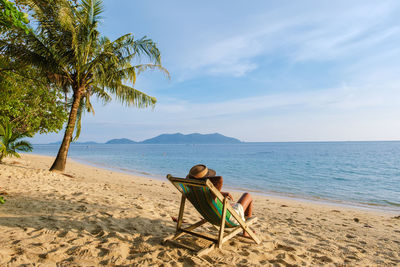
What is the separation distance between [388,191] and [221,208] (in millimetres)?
13643

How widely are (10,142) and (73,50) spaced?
416cm

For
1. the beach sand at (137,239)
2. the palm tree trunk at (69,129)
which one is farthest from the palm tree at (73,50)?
the beach sand at (137,239)

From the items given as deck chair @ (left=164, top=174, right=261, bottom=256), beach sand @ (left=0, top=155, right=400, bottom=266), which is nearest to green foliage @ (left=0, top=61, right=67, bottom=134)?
beach sand @ (left=0, top=155, right=400, bottom=266)

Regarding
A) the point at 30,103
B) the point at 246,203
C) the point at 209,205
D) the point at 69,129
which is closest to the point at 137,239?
the point at 209,205

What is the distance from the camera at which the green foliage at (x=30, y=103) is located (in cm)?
665

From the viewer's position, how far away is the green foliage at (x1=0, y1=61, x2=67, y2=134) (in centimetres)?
665

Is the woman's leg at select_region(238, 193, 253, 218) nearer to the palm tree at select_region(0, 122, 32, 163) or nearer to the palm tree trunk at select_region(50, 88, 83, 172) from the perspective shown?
the palm tree trunk at select_region(50, 88, 83, 172)

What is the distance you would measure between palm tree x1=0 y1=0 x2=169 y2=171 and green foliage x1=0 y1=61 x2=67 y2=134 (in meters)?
0.58

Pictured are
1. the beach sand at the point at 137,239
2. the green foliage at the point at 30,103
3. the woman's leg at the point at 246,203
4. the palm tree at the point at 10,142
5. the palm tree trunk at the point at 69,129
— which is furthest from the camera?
the palm tree trunk at the point at 69,129

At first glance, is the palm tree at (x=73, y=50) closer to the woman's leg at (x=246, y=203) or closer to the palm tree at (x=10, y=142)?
the palm tree at (x=10, y=142)

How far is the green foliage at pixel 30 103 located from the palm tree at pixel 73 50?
58 centimetres

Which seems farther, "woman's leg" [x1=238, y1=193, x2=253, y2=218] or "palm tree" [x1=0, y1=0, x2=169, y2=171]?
"palm tree" [x1=0, y1=0, x2=169, y2=171]

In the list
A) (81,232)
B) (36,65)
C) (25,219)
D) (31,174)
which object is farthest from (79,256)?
(36,65)

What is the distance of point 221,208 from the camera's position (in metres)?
2.88
